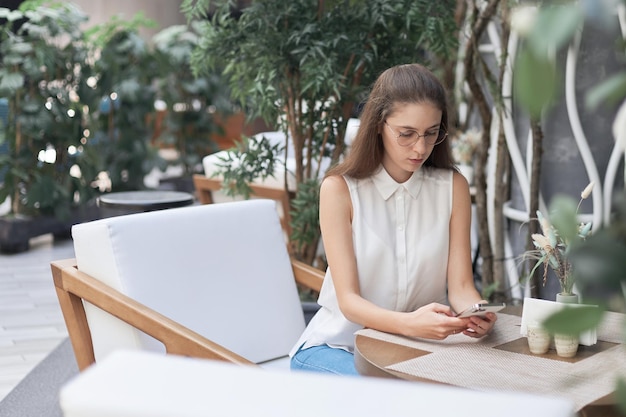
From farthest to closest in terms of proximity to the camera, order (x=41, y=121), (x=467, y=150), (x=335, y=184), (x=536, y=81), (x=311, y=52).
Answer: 1. (x=41, y=121)
2. (x=467, y=150)
3. (x=311, y=52)
4. (x=335, y=184)
5. (x=536, y=81)

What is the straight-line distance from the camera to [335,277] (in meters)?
2.44

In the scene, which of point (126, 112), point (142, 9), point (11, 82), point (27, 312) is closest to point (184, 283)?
point (27, 312)

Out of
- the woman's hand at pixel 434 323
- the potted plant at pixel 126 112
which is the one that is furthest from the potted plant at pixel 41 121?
the woman's hand at pixel 434 323

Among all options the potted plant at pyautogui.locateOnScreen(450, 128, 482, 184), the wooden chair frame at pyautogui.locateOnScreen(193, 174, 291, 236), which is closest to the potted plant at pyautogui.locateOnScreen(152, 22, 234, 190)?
the wooden chair frame at pyautogui.locateOnScreen(193, 174, 291, 236)

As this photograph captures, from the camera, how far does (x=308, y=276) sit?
9.90 ft

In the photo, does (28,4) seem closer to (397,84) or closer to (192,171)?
(192,171)

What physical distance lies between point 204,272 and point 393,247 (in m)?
0.62

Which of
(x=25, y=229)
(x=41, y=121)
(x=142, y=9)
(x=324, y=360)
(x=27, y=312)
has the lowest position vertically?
(x=27, y=312)

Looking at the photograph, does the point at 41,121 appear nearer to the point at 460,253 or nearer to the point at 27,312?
the point at 27,312

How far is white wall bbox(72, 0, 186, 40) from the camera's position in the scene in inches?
608

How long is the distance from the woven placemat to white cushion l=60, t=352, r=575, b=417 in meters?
0.83

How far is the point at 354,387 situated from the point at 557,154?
3580mm

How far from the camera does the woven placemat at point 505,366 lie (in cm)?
180

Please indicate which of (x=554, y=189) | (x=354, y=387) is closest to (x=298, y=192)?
(x=554, y=189)
